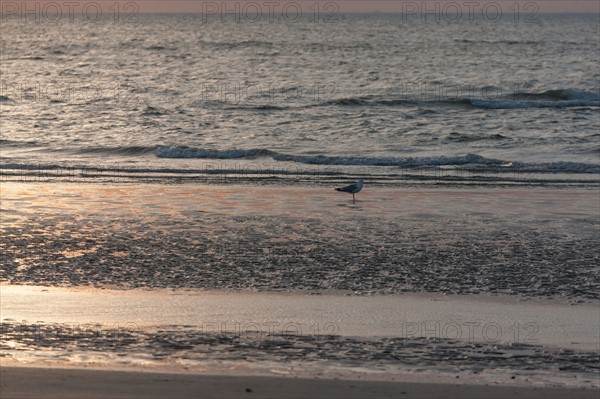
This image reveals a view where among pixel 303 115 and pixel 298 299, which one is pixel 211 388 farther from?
pixel 303 115

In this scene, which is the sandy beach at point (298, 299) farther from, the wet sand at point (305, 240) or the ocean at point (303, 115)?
the ocean at point (303, 115)

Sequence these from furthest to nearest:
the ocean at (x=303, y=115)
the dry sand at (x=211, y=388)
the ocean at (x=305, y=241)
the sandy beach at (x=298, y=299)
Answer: the ocean at (x=303, y=115), the ocean at (x=305, y=241), the sandy beach at (x=298, y=299), the dry sand at (x=211, y=388)

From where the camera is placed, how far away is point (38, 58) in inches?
2911

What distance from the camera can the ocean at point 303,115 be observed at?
22.6m

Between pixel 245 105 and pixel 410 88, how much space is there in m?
11.7

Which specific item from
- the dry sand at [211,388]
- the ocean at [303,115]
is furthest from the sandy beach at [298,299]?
the ocean at [303,115]

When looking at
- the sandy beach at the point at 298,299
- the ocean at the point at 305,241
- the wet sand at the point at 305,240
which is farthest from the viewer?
the wet sand at the point at 305,240

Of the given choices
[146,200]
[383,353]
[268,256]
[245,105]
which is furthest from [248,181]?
[245,105]

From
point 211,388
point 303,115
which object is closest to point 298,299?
point 211,388

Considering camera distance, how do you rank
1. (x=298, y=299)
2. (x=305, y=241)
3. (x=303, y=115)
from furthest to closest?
(x=303, y=115) → (x=305, y=241) → (x=298, y=299)

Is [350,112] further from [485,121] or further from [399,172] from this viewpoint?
[399,172]

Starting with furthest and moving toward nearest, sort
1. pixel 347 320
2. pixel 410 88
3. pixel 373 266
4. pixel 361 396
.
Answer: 1. pixel 410 88
2. pixel 373 266
3. pixel 347 320
4. pixel 361 396

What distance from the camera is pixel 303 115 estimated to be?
35906mm

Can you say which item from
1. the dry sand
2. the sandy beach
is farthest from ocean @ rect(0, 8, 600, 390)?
the dry sand
